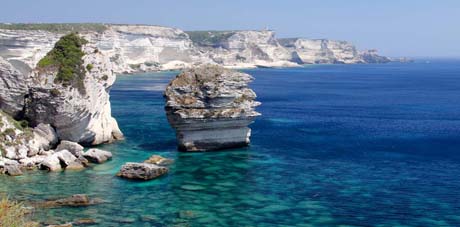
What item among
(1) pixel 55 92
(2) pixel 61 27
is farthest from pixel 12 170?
(2) pixel 61 27

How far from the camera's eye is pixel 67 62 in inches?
1948

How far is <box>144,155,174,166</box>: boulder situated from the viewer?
142 ft

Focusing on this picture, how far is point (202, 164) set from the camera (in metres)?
43.6

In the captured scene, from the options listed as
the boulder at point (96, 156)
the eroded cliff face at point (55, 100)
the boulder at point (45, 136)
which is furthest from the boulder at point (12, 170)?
the eroded cliff face at point (55, 100)

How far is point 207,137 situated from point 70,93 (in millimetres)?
12293

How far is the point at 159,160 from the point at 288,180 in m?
10.9

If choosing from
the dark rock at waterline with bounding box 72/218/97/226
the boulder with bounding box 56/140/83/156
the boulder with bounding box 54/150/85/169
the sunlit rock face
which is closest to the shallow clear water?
the dark rock at waterline with bounding box 72/218/97/226

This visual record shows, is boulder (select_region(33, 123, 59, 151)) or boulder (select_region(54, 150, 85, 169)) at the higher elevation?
boulder (select_region(33, 123, 59, 151))

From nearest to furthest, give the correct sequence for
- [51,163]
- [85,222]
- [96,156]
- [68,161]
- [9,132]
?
[85,222], [51,163], [68,161], [9,132], [96,156]

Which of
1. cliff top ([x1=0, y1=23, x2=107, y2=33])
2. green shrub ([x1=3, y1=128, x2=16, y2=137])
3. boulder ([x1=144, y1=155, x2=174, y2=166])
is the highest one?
cliff top ([x1=0, y1=23, x2=107, y2=33])

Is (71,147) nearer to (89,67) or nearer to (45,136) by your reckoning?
(45,136)

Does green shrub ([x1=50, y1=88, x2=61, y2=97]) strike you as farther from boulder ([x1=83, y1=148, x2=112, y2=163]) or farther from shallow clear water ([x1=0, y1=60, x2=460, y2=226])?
shallow clear water ([x1=0, y1=60, x2=460, y2=226])

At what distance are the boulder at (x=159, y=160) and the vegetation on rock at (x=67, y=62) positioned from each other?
10.4 meters

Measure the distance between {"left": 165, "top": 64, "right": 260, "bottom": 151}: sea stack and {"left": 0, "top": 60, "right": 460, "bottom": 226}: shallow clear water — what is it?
1671 mm
